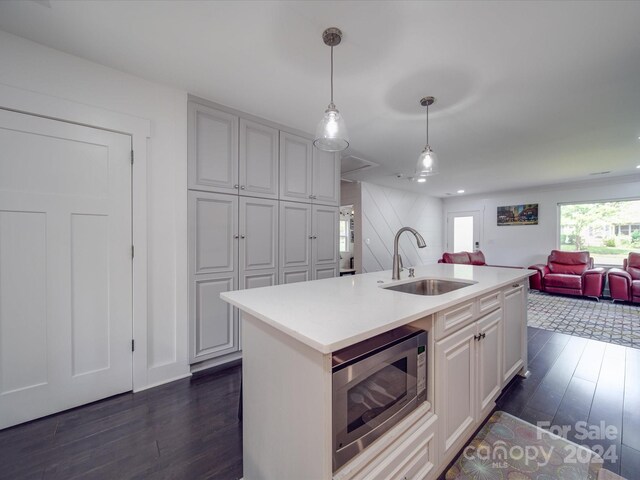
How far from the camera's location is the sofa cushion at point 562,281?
4914 mm

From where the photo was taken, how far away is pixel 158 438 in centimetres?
151

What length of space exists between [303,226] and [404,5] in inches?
79.4

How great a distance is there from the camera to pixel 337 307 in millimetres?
1164

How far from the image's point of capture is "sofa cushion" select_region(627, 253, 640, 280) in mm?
4498

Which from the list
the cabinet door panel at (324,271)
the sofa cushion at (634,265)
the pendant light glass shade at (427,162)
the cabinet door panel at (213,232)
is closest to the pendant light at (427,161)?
the pendant light glass shade at (427,162)

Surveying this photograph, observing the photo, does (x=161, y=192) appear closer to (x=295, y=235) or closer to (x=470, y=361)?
(x=295, y=235)

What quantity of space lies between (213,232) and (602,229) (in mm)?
7586

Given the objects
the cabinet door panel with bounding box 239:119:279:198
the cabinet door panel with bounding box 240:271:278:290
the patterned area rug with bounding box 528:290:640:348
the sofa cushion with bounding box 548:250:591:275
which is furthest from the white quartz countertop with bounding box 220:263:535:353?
the sofa cushion with bounding box 548:250:591:275

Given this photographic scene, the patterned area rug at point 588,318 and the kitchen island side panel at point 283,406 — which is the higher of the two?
the kitchen island side panel at point 283,406

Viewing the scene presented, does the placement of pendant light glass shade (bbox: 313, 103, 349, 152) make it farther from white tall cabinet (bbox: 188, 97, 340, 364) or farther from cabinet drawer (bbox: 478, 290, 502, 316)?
cabinet drawer (bbox: 478, 290, 502, 316)

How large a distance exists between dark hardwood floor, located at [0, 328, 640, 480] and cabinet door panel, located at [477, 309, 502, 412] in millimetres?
280

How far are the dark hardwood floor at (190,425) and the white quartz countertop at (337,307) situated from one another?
0.88 meters

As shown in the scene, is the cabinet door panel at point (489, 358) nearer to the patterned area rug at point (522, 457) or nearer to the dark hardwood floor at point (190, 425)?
the patterned area rug at point (522, 457)

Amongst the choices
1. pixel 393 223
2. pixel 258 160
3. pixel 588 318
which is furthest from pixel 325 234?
pixel 588 318
